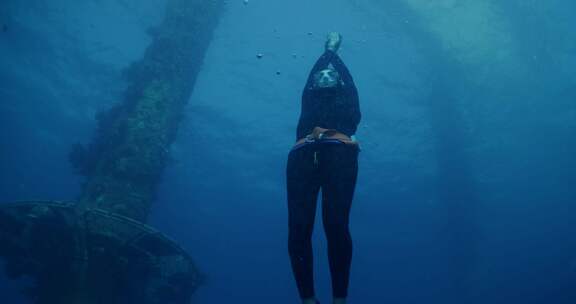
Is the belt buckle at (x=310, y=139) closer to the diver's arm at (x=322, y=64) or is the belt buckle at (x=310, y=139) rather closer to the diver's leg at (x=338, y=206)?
the diver's leg at (x=338, y=206)

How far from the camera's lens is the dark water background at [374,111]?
1644 cm

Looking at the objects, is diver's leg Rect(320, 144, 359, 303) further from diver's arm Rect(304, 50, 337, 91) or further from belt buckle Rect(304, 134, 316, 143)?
diver's arm Rect(304, 50, 337, 91)

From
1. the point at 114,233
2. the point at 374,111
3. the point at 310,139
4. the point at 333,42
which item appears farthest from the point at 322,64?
the point at 374,111

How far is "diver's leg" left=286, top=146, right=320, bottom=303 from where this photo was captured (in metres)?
3.19

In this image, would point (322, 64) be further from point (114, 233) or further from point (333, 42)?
point (114, 233)

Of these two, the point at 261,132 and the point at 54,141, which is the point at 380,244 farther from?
the point at 54,141

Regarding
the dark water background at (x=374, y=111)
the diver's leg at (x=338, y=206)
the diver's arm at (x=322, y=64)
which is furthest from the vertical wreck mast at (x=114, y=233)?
the dark water background at (x=374, y=111)

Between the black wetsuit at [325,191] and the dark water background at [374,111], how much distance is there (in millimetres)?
12874

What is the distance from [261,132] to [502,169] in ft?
58.5

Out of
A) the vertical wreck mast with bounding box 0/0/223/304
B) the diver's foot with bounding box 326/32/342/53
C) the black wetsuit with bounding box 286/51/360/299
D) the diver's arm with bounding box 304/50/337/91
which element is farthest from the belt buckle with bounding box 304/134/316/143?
the vertical wreck mast with bounding box 0/0/223/304

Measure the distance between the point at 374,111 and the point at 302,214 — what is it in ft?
58.4

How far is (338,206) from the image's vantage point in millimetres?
3275

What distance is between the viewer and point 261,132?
926 inches

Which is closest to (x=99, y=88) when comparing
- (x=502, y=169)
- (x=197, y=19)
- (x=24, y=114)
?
(x=24, y=114)
